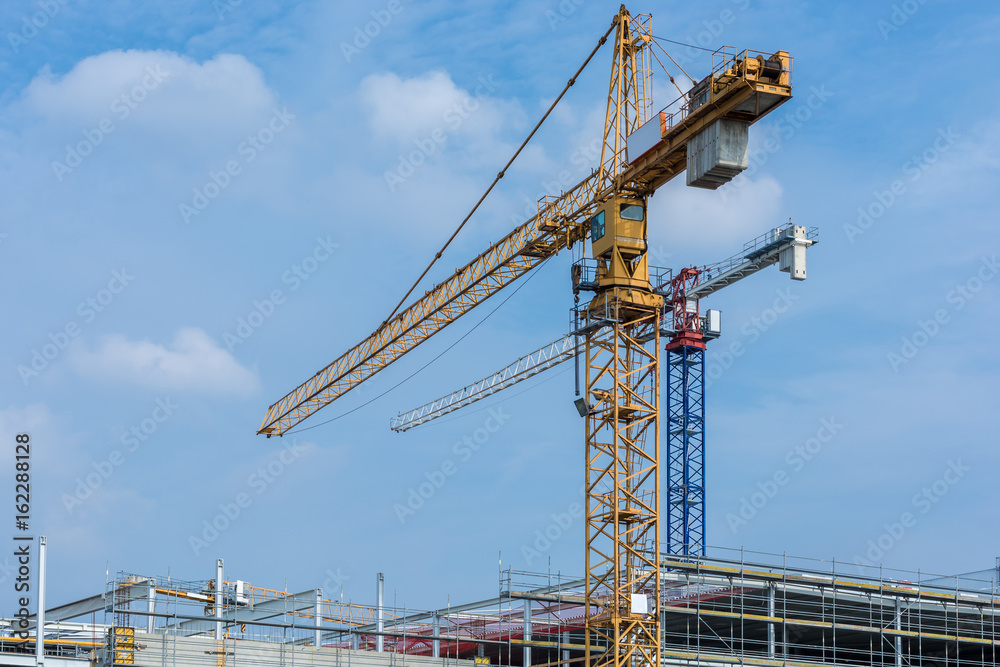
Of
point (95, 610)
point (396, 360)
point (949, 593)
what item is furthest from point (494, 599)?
point (396, 360)

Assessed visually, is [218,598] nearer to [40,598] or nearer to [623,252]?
[40,598]

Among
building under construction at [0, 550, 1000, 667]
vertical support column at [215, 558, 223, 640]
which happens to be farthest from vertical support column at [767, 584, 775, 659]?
vertical support column at [215, 558, 223, 640]

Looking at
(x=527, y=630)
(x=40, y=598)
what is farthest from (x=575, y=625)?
(x=40, y=598)

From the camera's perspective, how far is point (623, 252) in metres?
59.6

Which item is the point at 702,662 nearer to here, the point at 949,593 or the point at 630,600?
the point at 630,600

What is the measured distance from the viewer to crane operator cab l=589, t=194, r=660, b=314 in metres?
59.6

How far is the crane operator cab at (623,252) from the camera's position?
195 ft

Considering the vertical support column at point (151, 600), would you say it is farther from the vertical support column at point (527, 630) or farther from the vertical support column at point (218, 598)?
the vertical support column at point (527, 630)

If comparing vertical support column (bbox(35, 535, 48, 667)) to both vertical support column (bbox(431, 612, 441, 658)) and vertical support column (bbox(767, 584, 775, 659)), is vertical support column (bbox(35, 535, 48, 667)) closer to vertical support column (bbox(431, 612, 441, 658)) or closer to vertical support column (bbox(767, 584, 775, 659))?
vertical support column (bbox(431, 612, 441, 658))

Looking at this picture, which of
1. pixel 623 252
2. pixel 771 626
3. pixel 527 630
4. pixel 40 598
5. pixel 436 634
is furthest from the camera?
pixel 623 252

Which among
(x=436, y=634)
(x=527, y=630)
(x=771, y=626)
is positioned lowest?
(x=436, y=634)

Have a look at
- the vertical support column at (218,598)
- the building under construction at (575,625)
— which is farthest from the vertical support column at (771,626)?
the vertical support column at (218,598)

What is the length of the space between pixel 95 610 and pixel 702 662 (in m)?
25.0

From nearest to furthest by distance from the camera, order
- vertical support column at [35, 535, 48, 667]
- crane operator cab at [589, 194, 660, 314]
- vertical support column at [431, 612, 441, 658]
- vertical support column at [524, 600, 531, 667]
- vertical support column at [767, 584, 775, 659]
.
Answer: vertical support column at [35, 535, 48, 667] < vertical support column at [524, 600, 531, 667] < vertical support column at [767, 584, 775, 659] < vertical support column at [431, 612, 441, 658] < crane operator cab at [589, 194, 660, 314]
